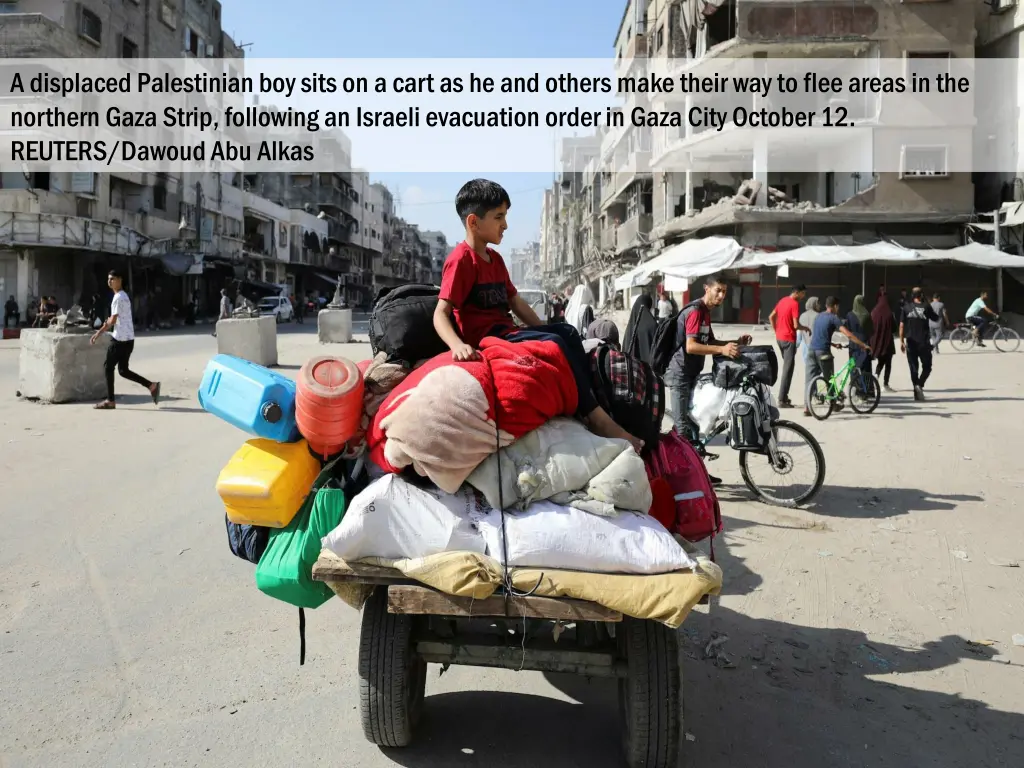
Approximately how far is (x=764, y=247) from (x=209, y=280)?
33.2 metres

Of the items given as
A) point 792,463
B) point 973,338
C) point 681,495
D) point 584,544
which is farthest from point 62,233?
point 584,544

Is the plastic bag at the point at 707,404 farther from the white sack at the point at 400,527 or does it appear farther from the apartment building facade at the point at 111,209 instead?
the apartment building facade at the point at 111,209

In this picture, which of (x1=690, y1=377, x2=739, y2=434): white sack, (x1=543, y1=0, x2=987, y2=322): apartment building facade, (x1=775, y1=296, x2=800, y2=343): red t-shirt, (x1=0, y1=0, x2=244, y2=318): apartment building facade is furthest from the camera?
(x1=543, y1=0, x2=987, y2=322): apartment building facade

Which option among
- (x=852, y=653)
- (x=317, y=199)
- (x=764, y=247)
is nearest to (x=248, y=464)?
(x=852, y=653)

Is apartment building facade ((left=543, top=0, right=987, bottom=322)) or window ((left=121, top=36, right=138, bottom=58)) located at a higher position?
window ((left=121, top=36, right=138, bottom=58))

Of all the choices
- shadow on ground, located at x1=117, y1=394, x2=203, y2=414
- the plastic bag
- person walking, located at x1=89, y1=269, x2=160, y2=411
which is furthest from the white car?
the plastic bag

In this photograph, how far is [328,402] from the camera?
2.80m

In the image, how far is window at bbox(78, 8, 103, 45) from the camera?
35.2m

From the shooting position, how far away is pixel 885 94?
107ft

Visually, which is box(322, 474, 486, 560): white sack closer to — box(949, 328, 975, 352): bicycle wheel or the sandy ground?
the sandy ground

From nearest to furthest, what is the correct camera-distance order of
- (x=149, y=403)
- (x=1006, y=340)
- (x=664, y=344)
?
(x=664, y=344) < (x=149, y=403) < (x=1006, y=340)

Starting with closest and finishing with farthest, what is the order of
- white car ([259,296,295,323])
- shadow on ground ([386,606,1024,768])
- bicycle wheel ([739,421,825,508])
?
shadow on ground ([386,606,1024,768]) → bicycle wheel ([739,421,825,508]) → white car ([259,296,295,323])

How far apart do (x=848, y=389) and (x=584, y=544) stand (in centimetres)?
1049

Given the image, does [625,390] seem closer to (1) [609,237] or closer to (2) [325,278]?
(1) [609,237]
